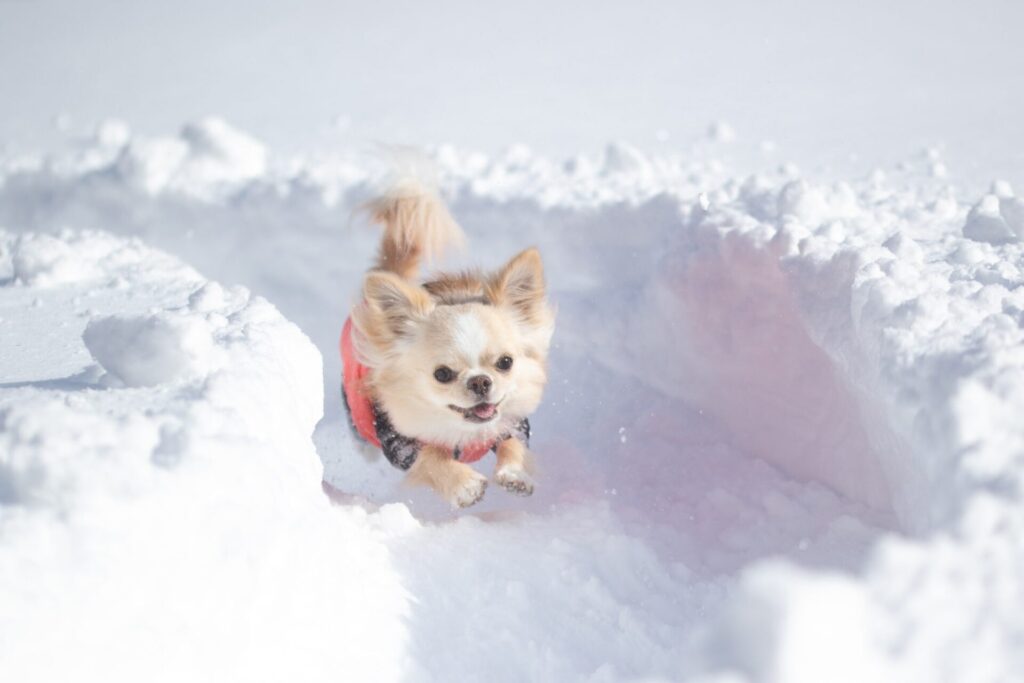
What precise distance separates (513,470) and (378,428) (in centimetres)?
52

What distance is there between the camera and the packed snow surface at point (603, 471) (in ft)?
4.44

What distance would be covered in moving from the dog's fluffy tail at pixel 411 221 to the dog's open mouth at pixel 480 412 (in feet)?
3.04

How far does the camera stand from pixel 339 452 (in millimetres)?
4148

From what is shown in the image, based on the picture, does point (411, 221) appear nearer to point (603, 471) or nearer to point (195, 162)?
point (603, 471)

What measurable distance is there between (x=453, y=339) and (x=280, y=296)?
8.98ft

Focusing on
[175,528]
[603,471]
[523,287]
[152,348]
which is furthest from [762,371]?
[175,528]

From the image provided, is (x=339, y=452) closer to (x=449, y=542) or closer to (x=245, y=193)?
(x=449, y=542)

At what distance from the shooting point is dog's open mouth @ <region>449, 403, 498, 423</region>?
291cm

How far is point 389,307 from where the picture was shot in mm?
3127

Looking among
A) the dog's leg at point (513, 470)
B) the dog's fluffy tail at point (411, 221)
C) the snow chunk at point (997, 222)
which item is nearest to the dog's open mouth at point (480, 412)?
the dog's leg at point (513, 470)

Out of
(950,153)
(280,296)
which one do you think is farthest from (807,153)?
(280,296)

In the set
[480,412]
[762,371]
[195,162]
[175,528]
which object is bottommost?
[195,162]

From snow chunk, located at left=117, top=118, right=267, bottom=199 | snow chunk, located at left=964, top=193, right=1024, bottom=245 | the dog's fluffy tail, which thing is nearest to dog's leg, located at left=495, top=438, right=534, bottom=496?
the dog's fluffy tail

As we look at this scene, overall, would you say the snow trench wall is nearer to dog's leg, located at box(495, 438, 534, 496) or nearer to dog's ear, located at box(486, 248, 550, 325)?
dog's ear, located at box(486, 248, 550, 325)
